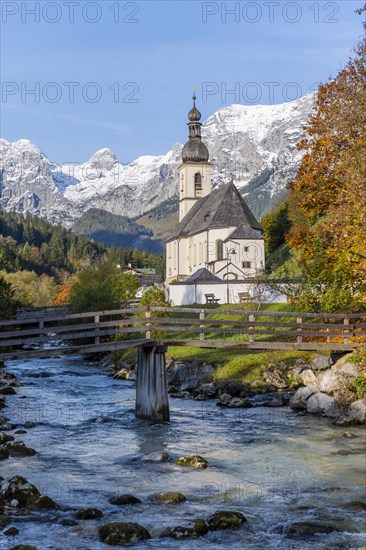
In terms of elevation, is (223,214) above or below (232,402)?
above

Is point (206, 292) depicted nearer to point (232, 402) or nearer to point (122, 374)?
point (122, 374)

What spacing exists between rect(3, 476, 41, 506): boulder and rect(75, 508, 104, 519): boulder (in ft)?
4.49

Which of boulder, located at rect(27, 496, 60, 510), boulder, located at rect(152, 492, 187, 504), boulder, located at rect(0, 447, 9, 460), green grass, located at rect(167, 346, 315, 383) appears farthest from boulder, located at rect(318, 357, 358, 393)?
boulder, located at rect(27, 496, 60, 510)

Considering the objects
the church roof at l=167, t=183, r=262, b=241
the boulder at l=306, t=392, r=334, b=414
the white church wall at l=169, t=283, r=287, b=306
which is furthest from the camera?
the church roof at l=167, t=183, r=262, b=241

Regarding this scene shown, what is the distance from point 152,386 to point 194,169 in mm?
91430

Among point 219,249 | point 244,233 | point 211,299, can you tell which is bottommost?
point 211,299

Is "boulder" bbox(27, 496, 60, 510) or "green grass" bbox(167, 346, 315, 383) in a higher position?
"green grass" bbox(167, 346, 315, 383)

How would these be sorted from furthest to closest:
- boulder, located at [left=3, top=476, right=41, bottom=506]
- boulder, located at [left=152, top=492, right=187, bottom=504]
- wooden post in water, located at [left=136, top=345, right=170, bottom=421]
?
wooden post in water, located at [left=136, top=345, right=170, bottom=421] < boulder, located at [left=152, top=492, right=187, bottom=504] < boulder, located at [left=3, top=476, right=41, bottom=506]

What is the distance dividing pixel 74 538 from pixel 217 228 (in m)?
78.6

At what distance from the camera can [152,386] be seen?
Answer: 81.6ft

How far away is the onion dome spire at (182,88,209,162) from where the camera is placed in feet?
371

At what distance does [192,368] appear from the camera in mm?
35938

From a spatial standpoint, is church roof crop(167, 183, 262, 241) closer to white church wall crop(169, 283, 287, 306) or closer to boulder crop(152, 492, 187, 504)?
white church wall crop(169, 283, 287, 306)

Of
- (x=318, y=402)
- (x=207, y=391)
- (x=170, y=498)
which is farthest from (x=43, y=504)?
(x=207, y=391)
